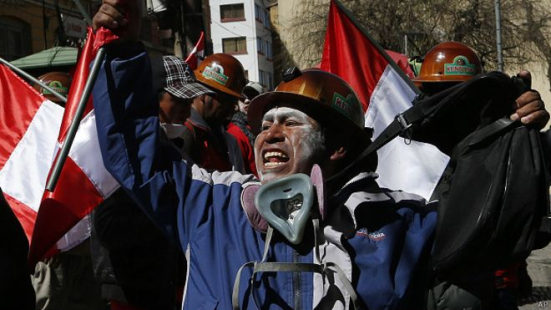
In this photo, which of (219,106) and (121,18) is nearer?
(121,18)

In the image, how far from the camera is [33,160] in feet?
15.8

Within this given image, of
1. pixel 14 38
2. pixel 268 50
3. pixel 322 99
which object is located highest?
pixel 14 38

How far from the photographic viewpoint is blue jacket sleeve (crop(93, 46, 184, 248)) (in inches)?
111

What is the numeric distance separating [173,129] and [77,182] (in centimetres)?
59

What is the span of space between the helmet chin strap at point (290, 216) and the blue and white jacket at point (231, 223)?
0.13 feet

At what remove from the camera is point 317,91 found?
114 inches

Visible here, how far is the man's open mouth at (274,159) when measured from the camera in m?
2.88

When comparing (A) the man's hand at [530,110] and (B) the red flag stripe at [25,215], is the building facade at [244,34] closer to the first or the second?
(B) the red flag stripe at [25,215]

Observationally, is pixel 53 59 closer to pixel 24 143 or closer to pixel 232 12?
pixel 24 143

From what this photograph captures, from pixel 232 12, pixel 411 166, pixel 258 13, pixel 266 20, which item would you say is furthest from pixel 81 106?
pixel 266 20

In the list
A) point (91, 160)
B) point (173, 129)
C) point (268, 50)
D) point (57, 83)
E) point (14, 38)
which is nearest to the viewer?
point (91, 160)

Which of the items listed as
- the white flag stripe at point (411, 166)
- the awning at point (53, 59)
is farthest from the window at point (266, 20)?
the white flag stripe at point (411, 166)

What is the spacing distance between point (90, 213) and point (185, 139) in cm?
65

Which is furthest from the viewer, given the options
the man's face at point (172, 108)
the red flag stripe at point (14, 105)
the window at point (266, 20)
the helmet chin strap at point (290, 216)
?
the window at point (266, 20)
